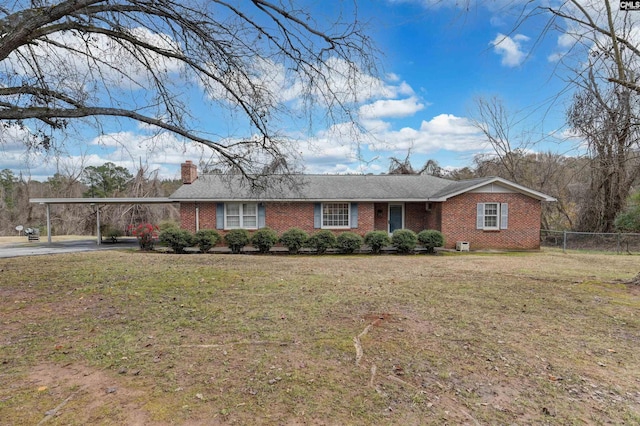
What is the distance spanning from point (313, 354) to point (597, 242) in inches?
834

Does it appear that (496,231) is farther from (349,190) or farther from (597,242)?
(349,190)

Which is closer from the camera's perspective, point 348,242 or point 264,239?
point 348,242

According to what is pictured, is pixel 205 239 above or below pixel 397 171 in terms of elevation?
below

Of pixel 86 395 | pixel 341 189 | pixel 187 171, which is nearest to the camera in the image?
pixel 86 395

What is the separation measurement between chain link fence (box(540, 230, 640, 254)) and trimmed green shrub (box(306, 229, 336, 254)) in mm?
10802

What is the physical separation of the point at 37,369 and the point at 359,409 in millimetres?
3099

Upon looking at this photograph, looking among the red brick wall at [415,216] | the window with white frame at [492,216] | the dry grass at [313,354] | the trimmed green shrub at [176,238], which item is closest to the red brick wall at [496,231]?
the window with white frame at [492,216]

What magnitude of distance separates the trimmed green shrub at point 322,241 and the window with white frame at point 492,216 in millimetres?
7283

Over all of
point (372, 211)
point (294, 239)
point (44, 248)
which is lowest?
point (44, 248)

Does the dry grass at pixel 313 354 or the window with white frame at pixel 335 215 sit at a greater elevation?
the window with white frame at pixel 335 215

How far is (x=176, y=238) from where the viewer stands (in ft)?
49.8

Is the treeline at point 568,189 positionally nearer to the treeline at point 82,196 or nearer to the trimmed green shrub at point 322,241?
the trimmed green shrub at point 322,241

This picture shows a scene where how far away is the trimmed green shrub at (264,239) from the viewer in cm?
1530

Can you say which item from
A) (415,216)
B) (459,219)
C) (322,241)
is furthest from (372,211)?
(459,219)
